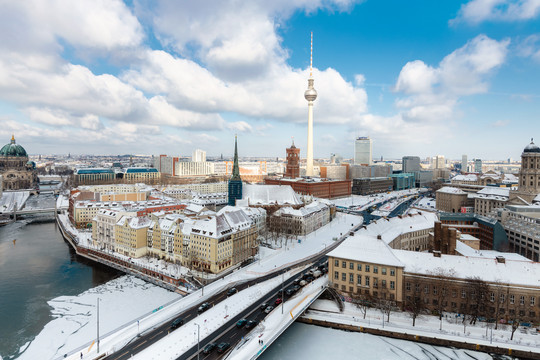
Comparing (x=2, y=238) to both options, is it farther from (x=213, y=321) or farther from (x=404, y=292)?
(x=404, y=292)

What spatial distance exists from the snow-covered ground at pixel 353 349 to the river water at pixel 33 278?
92.1ft

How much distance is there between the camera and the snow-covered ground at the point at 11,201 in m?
110

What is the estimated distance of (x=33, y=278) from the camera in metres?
50.9

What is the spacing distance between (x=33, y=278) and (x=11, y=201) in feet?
326

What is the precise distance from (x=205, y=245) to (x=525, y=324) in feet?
140

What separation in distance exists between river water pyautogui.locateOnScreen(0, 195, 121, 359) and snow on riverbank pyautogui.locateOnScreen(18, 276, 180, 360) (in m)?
1.53

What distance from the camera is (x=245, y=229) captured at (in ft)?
190

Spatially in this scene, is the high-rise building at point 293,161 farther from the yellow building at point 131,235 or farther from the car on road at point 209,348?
the car on road at point 209,348

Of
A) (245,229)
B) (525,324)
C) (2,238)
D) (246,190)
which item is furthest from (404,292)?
(2,238)

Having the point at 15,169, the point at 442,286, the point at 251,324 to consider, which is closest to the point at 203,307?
the point at 251,324

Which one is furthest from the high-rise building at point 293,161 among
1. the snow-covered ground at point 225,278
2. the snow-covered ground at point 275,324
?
the snow-covered ground at point 275,324

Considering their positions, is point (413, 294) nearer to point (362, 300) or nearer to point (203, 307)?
point (362, 300)

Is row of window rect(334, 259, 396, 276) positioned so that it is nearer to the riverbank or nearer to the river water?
the riverbank

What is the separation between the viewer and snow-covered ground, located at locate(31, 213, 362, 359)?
3079 cm
